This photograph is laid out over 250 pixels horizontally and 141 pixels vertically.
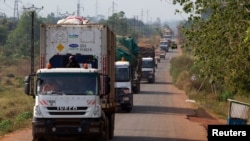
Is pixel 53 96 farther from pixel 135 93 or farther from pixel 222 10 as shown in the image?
pixel 135 93

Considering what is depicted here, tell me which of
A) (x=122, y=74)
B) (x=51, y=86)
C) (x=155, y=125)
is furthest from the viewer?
(x=122, y=74)

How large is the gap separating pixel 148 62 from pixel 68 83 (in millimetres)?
45359

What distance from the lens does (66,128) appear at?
658 inches

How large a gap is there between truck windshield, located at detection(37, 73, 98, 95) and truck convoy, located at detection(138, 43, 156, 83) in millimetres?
44343

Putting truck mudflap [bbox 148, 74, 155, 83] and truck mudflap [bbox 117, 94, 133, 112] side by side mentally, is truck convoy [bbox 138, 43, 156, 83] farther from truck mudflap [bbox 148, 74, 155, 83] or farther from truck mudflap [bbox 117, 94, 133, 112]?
truck mudflap [bbox 117, 94, 133, 112]

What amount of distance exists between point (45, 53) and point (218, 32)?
28.9 ft

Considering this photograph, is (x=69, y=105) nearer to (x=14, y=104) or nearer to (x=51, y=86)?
(x=51, y=86)

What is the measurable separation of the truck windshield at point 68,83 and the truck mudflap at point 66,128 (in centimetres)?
73

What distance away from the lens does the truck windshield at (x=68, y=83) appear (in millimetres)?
16750

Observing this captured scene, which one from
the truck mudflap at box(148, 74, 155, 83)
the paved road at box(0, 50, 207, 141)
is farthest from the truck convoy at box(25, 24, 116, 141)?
the truck mudflap at box(148, 74, 155, 83)

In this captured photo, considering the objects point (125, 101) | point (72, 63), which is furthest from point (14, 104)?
point (72, 63)

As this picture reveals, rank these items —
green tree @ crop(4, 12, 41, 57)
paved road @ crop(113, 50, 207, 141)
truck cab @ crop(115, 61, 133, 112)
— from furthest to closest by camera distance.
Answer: green tree @ crop(4, 12, 41, 57)
truck cab @ crop(115, 61, 133, 112)
paved road @ crop(113, 50, 207, 141)

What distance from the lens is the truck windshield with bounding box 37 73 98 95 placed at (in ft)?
55.0

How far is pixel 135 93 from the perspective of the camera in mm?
49312
